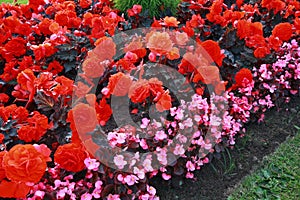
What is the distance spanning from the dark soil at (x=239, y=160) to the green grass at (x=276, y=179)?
48mm

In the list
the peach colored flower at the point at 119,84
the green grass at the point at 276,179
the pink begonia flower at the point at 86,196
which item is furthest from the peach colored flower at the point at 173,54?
the pink begonia flower at the point at 86,196

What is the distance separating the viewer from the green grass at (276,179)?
9.00 feet

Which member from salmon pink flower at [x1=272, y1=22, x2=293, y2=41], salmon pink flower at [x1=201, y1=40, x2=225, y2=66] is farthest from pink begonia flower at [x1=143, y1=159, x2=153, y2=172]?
salmon pink flower at [x1=272, y1=22, x2=293, y2=41]

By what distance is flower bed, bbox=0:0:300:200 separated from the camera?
7.21 feet

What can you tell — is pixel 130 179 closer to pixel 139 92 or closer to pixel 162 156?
pixel 162 156

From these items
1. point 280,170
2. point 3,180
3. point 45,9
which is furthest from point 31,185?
point 45,9

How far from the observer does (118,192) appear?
7.32 feet

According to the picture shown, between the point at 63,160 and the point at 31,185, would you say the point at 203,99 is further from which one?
the point at 31,185

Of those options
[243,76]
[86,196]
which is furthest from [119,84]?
[243,76]

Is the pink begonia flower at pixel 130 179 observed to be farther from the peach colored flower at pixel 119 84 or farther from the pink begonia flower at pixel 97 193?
the peach colored flower at pixel 119 84

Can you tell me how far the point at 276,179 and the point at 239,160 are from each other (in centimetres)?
27

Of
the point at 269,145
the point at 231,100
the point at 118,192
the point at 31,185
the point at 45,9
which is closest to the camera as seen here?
the point at 31,185

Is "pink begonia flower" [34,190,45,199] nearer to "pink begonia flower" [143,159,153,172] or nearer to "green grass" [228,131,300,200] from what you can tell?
"pink begonia flower" [143,159,153,172]

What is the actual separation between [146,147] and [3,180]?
30.6 inches
